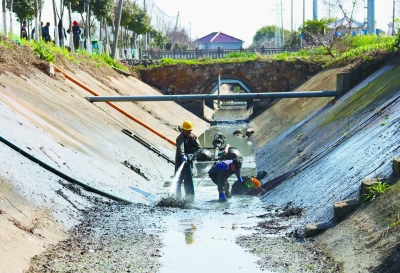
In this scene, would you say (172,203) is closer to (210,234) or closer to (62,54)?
(210,234)

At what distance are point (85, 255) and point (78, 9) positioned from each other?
38.2 metres

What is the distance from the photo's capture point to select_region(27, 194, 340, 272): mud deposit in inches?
389

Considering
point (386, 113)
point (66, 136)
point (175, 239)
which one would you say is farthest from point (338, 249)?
point (66, 136)

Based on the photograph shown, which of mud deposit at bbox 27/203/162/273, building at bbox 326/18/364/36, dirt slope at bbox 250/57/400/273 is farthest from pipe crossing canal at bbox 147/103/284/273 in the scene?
building at bbox 326/18/364/36

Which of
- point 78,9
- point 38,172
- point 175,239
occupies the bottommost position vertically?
point 175,239

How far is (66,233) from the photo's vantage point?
450 inches

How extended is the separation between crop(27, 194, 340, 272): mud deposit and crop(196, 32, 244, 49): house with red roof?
151m

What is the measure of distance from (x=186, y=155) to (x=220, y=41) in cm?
14863

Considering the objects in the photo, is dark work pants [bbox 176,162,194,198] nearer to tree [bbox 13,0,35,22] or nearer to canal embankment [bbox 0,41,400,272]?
canal embankment [bbox 0,41,400,272]

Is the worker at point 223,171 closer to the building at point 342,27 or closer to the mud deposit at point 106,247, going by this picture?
the mud deposit at point 106,247

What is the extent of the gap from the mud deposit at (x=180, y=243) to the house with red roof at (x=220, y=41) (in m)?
151

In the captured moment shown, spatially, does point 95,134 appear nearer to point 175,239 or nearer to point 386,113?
point 386,113

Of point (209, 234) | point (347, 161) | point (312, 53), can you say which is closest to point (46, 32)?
point (312, 53)

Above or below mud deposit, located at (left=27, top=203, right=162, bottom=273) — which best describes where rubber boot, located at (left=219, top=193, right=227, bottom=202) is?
below
